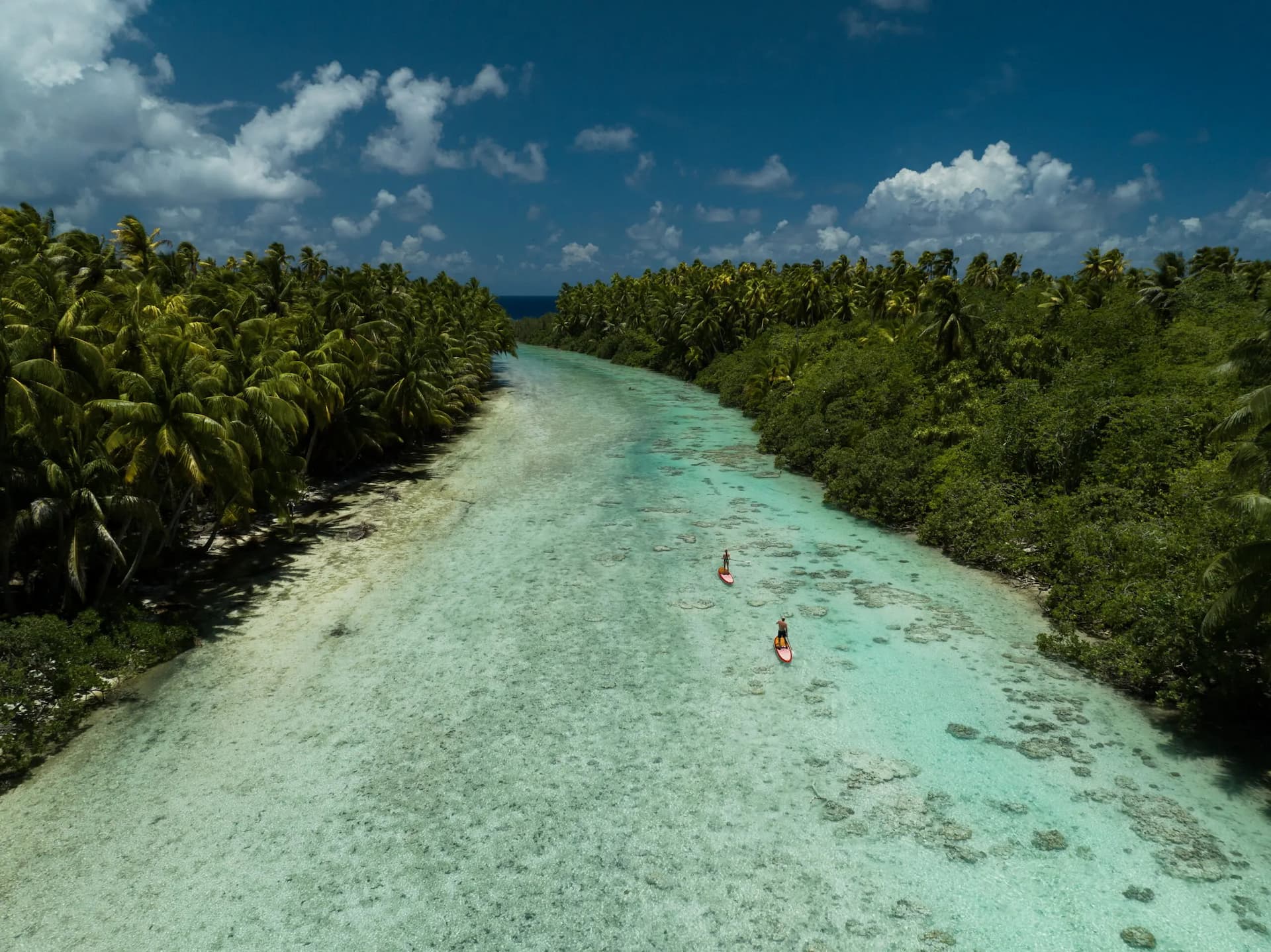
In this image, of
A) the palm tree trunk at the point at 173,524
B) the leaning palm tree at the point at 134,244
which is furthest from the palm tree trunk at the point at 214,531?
the leaning palm tree at the point at 134,244

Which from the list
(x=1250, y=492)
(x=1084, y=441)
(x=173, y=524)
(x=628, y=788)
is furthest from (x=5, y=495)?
(x=1084, y=441)

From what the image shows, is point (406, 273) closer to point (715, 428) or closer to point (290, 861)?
point (715, 428)

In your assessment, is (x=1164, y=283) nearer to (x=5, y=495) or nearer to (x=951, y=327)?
(x=951, y=327)

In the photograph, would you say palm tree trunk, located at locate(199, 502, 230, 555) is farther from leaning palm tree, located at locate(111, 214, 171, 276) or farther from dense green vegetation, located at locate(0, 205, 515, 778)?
leaning palm tree, located at locate(111, 214, 171, 276)

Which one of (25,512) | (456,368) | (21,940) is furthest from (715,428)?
(21,940)

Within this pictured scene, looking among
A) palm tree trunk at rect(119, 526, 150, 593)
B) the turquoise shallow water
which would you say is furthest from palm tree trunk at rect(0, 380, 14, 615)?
the turquoise shallow water

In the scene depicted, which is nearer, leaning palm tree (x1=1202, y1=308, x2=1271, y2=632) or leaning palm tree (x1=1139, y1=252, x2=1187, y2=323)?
leaning palm tree (x1=1202, y1=308, x2=1271, y2=632)

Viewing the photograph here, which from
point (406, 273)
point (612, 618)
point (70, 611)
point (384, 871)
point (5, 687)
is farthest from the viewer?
point (406, 273)
